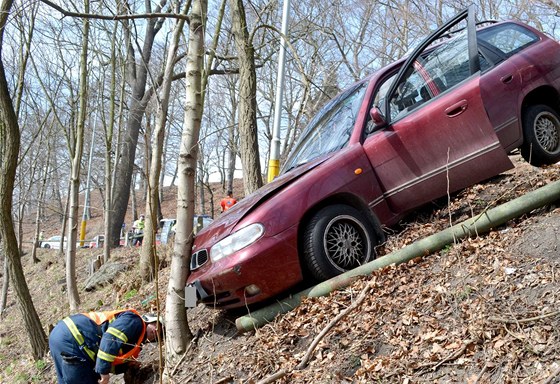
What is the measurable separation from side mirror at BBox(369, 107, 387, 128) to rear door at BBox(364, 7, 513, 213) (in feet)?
0.28

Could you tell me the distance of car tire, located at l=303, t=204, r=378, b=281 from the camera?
182 inches

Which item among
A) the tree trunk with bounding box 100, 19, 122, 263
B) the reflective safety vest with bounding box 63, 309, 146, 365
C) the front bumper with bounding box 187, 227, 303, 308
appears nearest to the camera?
the front bumper with bounding box 187, 227, 303, 308

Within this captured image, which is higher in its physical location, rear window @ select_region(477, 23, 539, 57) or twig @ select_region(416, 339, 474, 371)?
rear window @ select_region(477, 23, 539, 57)

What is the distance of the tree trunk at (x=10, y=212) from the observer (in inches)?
355

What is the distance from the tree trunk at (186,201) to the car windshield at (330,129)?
147 cm

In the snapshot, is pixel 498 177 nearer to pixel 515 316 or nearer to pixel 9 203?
pixel 515 316

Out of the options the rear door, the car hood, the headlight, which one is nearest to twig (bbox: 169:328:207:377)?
the car hood

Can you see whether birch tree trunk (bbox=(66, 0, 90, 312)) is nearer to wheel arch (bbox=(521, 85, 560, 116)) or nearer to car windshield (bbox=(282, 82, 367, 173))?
car windshield (bbox=(282, 82, 367, 173))

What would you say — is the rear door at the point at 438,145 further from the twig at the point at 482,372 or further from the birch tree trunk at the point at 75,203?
the birch tree trunk at the point at 75,203

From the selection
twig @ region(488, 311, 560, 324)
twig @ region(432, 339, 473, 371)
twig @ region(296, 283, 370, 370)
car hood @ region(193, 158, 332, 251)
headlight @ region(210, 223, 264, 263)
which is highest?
car hood @ region(193, 158, 332, 251)

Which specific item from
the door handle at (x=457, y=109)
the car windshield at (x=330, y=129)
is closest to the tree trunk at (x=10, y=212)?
the car windshield at (x=330, y=129)

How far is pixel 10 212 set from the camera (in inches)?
367

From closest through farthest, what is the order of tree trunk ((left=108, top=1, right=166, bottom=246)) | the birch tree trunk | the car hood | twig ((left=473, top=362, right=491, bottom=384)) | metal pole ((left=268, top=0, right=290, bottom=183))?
twig ((left=473, top=362, right=491, bottom=384))
the car hood
metal pole ((left=268, top=0, right=290, bottom=183))
the birch tree trunk
tree trunk ((left=108, top=1, right=166, bottom=246))

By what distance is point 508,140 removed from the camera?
17.7 ft
